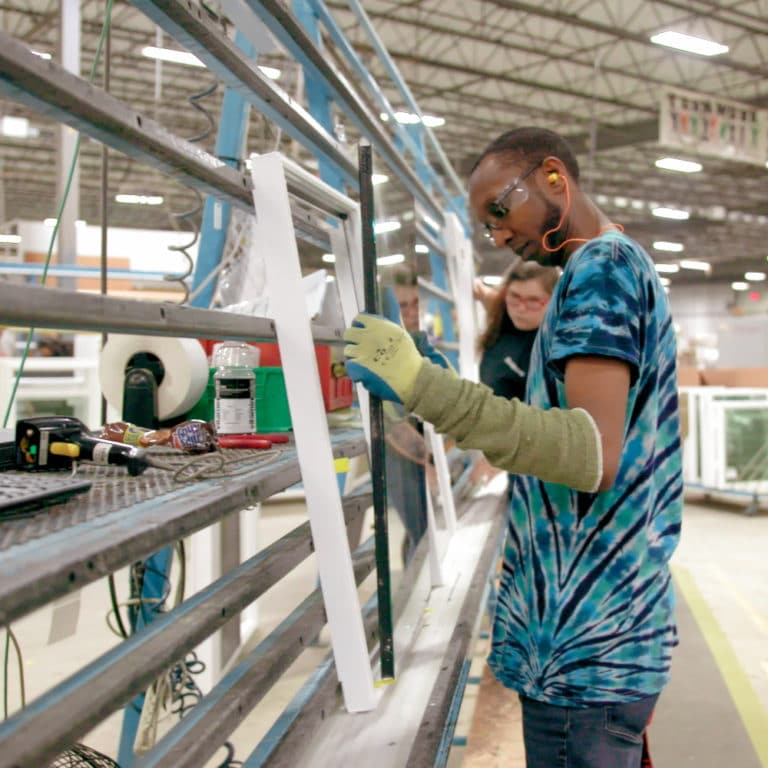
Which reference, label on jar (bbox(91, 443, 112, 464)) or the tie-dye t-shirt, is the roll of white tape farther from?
the tie-dye t-shirt

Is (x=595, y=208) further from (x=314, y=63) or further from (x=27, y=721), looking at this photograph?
(x=27, y=721)

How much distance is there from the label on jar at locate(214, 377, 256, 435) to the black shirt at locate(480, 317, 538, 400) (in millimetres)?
1667

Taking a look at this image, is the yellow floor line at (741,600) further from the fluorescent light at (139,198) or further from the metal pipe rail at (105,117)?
the fluorescent light at (139,198)

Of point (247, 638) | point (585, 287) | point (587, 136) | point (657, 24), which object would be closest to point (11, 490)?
point (585, 287)

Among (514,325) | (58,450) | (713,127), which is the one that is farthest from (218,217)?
(713,127)

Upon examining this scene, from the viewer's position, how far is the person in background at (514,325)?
9.73 ft

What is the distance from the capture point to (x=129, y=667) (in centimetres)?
72

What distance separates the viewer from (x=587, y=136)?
14727mm

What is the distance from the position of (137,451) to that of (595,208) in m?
0.83

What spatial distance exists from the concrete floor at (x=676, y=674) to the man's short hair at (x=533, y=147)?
0.81 m

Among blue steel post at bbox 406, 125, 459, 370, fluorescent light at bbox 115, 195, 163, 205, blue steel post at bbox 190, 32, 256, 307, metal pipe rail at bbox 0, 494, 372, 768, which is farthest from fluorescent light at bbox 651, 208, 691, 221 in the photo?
metal pipe rail at bbox 0, 494, 372, 768

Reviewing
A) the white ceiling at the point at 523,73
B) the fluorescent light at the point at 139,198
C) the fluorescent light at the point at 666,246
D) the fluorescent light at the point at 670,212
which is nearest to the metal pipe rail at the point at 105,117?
the white ceiling at the point at 523,73

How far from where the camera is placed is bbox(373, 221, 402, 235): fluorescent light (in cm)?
150

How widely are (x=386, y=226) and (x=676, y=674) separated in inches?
118
